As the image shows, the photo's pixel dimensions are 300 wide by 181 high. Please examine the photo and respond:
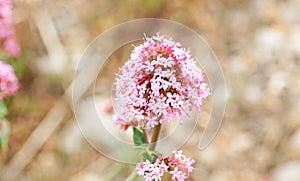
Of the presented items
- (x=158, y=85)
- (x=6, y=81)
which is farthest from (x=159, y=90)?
(x=6, y=81)

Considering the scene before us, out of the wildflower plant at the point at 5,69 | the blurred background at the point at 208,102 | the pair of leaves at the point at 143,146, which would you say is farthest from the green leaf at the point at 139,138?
the blurred background at the point at 208,102

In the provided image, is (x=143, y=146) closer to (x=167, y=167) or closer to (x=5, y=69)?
(x=167, y=167)

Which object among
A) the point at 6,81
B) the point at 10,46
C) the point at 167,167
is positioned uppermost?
the point at 10,46

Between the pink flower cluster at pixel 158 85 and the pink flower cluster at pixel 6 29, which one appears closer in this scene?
the pink flower cluster at pixel 158 85

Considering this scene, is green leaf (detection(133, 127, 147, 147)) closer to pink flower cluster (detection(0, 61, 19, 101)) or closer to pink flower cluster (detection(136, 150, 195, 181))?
pink flower cluster (detection(136, 150, 195, 181))

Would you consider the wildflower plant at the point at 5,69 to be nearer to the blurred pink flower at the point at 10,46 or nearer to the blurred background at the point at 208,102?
the blurred pink flower at the point at 10,46

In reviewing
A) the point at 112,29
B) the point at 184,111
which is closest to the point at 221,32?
the point at 112,29
